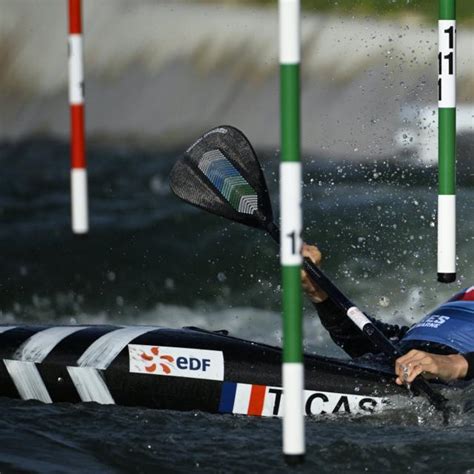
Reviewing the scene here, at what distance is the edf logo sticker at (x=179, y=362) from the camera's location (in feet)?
13.2

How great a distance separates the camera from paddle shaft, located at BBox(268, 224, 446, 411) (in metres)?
3.84

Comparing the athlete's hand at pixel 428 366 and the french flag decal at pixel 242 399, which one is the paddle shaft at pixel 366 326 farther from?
the french flag decal at pixel 242 399

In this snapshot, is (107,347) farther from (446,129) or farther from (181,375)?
(446,129)

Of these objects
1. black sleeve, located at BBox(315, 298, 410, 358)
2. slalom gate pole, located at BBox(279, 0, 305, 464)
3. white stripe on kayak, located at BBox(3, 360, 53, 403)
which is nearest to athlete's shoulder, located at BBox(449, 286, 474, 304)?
black sleeve, located at BBox(315, 298, 410, 358)

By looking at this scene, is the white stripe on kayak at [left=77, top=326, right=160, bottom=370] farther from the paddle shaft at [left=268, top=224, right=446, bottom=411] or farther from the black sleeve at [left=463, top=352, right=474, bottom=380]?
the black sleeve at [left=463, top=352, right=474, bottom=380]

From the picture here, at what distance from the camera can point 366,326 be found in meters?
3.99

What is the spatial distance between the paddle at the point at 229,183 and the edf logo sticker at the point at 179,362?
1.35 feet

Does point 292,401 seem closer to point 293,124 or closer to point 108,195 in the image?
point 293,124

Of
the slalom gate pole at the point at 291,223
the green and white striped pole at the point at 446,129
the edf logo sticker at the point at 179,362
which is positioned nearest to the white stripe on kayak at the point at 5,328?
the edf logo sticker at the point at 179,362

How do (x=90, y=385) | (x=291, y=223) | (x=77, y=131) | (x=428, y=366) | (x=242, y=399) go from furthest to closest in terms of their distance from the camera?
1. (x=90, y=385)
2. (x=242, y=399)
3. (x=428, y=366)
4. (x=77, y=131)
5. (x=291, y=223)

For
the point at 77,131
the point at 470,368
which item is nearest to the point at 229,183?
the point at 470,368

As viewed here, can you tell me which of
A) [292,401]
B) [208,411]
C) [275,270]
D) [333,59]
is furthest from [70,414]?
[333,59]

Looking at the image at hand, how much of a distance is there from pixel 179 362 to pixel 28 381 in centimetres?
48

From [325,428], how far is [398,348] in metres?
0.44
